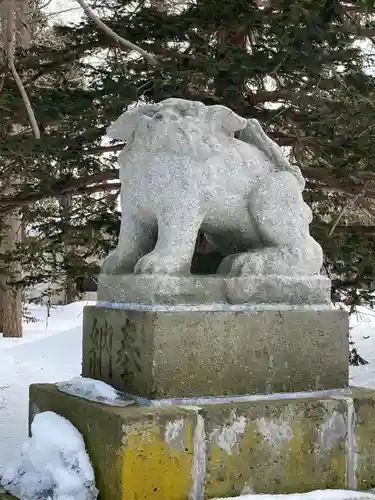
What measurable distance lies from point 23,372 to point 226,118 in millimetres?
4735

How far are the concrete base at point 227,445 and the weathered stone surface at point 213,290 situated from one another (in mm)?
436

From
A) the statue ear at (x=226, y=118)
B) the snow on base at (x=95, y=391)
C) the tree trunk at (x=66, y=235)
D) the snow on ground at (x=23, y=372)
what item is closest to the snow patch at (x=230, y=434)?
the snow on base at (x=95, y=391)

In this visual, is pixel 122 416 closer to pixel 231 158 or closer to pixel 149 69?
pixel 231 158

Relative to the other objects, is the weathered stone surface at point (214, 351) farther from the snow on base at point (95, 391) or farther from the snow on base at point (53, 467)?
the snow on base at point (53, 467)

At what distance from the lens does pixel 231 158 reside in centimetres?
304

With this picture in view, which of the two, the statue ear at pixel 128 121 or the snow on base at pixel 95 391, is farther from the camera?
the statue ear at pixel 128 121

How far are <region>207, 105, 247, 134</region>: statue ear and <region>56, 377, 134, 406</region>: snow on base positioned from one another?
130 cm

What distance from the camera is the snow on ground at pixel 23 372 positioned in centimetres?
446

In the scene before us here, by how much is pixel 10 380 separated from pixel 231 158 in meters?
4.28

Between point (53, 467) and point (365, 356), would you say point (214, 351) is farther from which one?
point (365, 356)

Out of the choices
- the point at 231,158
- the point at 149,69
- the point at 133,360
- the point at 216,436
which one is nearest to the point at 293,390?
the point at 216,436

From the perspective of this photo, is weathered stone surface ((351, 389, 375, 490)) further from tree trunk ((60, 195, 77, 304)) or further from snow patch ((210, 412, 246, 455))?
tree trunk ((60, 195, 77, 304))

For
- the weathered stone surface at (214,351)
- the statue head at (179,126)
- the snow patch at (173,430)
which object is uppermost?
the statue head at (179,126)

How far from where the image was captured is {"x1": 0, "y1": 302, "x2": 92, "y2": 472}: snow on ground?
4.46 metres
